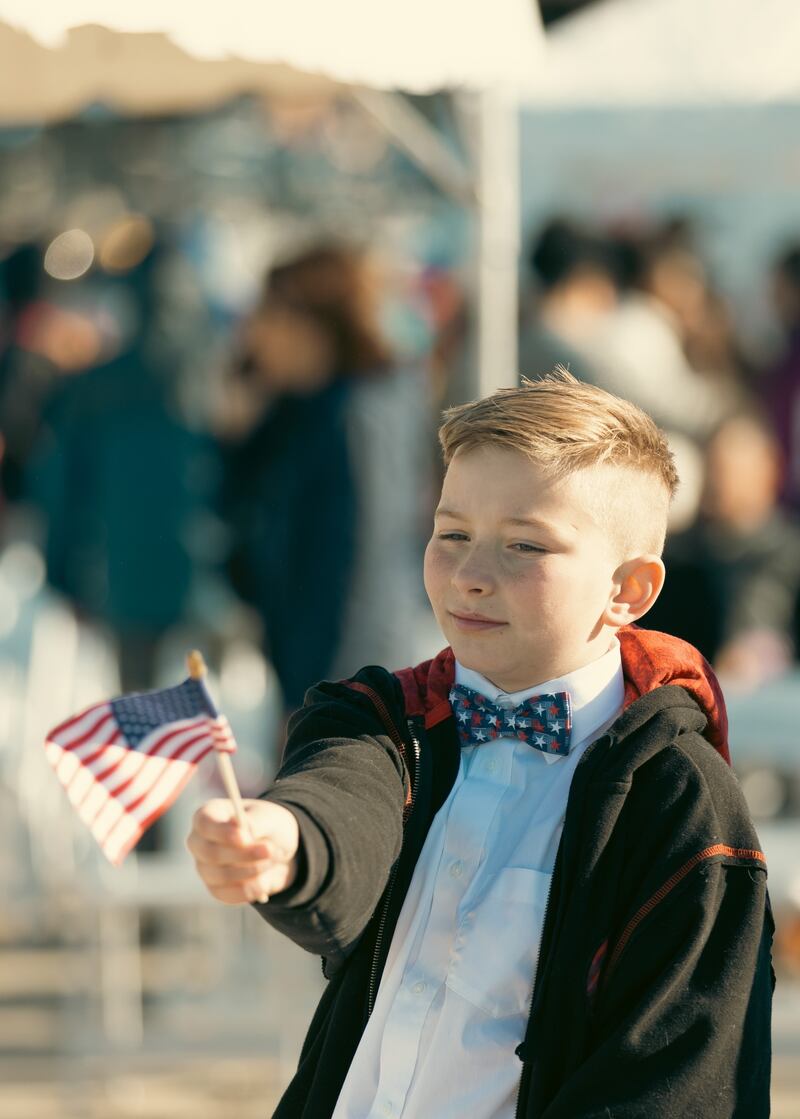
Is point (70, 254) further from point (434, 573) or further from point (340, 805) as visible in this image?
point (340, 805)

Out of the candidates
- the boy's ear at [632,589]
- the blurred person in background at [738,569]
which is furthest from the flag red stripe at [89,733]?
the blurred person in background at [738,569]

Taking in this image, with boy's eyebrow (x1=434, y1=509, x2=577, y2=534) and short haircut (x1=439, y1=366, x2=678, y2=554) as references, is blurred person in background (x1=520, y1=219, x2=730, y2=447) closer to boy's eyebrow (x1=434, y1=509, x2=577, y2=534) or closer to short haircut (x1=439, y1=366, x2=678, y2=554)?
short haircut (x1=439, y1=366, x2=678, y2=554)

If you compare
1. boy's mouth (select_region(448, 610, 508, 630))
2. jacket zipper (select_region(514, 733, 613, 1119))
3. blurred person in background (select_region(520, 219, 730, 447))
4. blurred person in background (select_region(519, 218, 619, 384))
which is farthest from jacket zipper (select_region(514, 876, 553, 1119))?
blurred person in background (select_region(519, 218, 619, 384))

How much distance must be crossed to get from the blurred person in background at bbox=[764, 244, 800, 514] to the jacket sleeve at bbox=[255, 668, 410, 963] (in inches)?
185

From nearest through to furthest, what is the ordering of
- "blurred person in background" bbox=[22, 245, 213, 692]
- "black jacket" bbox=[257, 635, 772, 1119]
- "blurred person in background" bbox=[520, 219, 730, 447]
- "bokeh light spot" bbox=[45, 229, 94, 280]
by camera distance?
"black jacket" bbox=[257, 635, 772, 1119] < "blurred person in background" bbox=[520, 219, 730, 447] < "blurred person in background" bbox=[22, 245, 213, 692] < "bokeh light spot" bbox=[45, 229, 94, 280]

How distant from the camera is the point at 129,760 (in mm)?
1795

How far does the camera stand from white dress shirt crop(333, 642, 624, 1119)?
6.24ft

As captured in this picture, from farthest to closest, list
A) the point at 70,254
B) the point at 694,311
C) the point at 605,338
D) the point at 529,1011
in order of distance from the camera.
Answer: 1. the point at 70,254
2. the point at 694,311
3. the point at 605,338
4. the point at 529,1011

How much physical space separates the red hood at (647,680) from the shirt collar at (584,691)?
0.02m

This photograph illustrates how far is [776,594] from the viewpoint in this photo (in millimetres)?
5488

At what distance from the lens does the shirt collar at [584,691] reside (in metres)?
1.99

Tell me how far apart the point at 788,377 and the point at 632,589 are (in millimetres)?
5077

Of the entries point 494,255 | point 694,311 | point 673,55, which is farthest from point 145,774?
point 694,311

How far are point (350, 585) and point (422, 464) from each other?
0.82 meters
